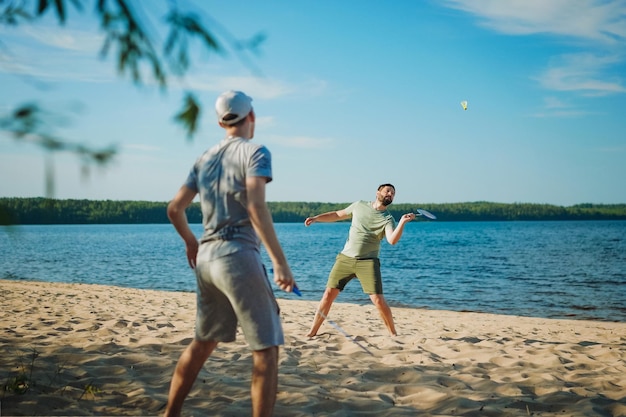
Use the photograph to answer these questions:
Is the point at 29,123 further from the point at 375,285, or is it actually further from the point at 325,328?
the point at 325,328

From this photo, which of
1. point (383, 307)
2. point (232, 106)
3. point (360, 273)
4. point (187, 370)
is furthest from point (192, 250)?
point (383, 307)

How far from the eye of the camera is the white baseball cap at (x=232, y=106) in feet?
9.93

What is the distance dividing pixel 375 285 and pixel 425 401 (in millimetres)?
2545

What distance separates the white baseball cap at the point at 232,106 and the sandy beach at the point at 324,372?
212 cm

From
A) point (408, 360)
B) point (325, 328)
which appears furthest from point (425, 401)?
point (325, 328)

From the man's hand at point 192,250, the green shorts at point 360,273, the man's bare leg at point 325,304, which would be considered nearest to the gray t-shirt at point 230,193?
the man's hand at point 192,250

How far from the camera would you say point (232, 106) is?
3.04 m

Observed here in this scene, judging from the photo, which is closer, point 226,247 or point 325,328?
point 226,247

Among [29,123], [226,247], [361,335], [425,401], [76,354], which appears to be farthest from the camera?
[361,335]

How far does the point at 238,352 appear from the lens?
5.75 m

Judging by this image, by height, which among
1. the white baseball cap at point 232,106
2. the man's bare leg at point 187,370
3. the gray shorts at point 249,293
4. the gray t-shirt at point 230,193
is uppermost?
the white baseball cap at point 232,106

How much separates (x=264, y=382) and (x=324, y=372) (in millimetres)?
2346

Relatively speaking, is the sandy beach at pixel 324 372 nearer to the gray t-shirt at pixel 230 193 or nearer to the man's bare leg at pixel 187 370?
the man's bare leg at pixel 187 370

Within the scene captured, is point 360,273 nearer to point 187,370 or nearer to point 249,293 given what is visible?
point 187,370
